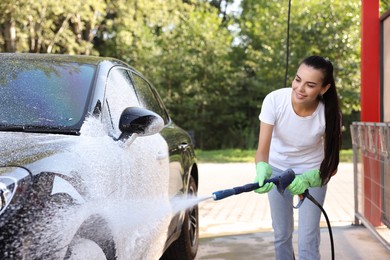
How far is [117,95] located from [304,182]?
1.20m

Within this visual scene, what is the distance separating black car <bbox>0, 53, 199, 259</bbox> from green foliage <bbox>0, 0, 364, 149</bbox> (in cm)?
1719

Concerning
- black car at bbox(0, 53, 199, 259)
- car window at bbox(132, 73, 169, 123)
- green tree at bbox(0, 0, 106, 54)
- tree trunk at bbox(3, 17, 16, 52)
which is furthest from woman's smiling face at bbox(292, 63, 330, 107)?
tree trunk at bbox(3, 17, 16, 52)

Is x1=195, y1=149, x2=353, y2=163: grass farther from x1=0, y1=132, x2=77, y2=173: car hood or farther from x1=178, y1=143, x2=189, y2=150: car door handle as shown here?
x1=0, y1=132, x2=77, y2=173: car hood

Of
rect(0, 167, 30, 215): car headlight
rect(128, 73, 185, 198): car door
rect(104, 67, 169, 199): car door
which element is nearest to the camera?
rect(0, 167, 30, 215): car headlight

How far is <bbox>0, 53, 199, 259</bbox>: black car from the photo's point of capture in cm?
248

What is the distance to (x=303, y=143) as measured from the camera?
13.0 ft

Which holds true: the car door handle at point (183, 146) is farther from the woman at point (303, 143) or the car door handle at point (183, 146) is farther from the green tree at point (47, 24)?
the green tree at point (47, 24)

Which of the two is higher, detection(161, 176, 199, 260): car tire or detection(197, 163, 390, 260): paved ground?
detection(161, 176, 199, 260): car tire

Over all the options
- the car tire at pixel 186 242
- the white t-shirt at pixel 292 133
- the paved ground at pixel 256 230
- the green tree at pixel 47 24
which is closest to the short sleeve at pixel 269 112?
the white t-shirt at pixel 292 133

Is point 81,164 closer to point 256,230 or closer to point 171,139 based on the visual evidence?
point 171,139

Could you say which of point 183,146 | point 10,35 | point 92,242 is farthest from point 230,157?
point 92,242

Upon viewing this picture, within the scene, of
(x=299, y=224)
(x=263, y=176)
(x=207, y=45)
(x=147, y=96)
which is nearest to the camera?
(x=263, y=176)

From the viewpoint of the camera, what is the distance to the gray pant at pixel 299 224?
4020 millimetres

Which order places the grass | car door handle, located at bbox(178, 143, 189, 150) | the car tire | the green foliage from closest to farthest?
car door handle, located at bbox(178, 143, 189, 150)
the car tire
the grass
the green foliage
